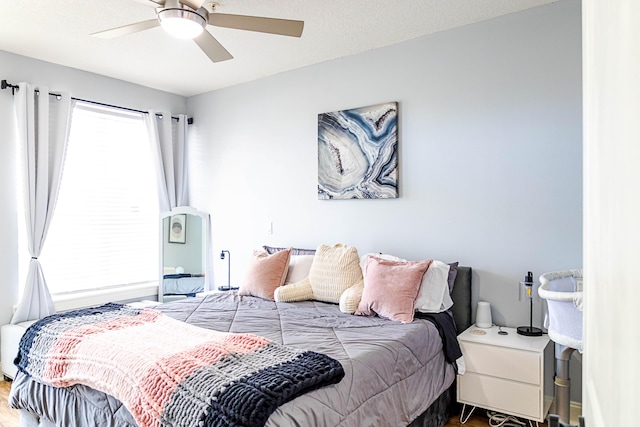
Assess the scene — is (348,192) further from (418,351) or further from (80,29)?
(80,29)

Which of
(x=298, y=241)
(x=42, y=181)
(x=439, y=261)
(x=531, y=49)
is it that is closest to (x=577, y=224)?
(x=439, y=261)

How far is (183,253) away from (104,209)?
0.91m

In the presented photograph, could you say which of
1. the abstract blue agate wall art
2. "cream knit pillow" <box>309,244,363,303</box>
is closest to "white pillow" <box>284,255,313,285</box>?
"cream knit pillow" <box>309,244,363,303</box>

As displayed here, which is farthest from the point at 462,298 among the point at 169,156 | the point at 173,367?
the point at 169,156

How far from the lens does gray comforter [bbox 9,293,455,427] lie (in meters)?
1.90

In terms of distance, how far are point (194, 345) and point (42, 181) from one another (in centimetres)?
258

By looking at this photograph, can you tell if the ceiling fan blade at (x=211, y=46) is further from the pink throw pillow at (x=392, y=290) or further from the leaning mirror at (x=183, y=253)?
the leaning mirror at (x=183, y=253)

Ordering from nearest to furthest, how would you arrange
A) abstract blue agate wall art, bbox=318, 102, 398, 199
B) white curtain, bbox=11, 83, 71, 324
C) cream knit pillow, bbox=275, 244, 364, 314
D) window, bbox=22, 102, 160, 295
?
1. cream knit pillow, bbox=275, 244, 364, 314
2. abstract blue agate wall art, bbox=318, 102, 398, 199
3. white curtain, bbox=11, 83, 71, 324
4. window, bbox=22, 102, 160, 295

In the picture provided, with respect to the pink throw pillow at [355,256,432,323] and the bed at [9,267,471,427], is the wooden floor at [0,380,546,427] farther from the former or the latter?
the pink throw pillow at [355,256,432,323]

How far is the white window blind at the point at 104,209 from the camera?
4.09m

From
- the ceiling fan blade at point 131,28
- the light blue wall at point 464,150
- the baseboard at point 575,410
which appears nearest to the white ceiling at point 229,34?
the light blue wall at point 464,150

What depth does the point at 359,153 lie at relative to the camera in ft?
12.3

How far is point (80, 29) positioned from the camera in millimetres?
3219

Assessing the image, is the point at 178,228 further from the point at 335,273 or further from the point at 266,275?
the point at 335,273
